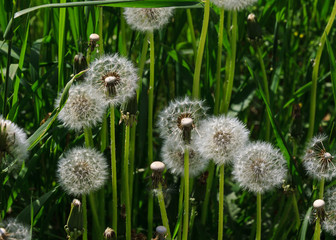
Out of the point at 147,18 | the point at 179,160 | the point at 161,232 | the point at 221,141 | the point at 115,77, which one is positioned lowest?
the point at 161,232

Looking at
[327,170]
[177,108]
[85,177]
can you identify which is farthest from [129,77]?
[327,170]

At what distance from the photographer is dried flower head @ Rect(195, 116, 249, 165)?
5.97 feet

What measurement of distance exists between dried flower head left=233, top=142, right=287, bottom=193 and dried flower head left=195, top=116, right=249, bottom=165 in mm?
56

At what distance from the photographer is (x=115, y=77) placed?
6.11 ft

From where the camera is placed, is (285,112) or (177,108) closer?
(177,108)

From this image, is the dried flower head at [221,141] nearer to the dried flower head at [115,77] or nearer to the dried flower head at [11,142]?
the dried flower head at [115,77]

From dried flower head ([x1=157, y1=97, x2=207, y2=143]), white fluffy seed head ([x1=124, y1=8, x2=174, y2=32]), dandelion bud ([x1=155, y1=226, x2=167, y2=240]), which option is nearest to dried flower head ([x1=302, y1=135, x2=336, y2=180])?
dried flower head ([x1=157, y1=97, x2=207, y2=143])

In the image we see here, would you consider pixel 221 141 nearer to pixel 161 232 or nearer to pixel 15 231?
pixel 161 232

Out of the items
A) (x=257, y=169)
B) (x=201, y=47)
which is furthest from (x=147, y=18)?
(x=257, y=169)

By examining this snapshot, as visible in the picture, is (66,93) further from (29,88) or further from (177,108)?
(29,88)

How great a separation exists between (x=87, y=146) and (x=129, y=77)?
31 cm

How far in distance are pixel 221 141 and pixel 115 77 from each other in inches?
15.7

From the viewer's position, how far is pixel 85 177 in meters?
1.93

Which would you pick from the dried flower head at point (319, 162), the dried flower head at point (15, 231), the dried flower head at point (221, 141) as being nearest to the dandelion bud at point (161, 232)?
the dried flower head at point (221, 141)
